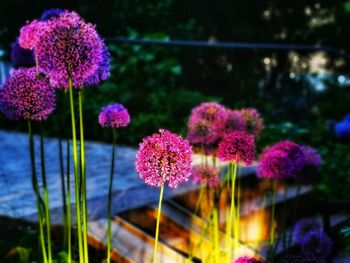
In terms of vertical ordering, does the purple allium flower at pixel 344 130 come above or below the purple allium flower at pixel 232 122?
below

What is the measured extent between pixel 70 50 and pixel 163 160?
1.46 feet

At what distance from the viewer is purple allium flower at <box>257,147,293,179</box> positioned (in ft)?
7.12

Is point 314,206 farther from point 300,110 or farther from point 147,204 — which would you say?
point 300,110

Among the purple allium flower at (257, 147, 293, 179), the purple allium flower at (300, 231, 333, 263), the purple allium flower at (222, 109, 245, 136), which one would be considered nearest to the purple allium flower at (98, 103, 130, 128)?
the purple allium flower at (222, 109, 245, 136)

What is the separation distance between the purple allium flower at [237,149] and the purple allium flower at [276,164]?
0.33 meters

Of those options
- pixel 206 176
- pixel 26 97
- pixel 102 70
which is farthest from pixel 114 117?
pixel 206 176

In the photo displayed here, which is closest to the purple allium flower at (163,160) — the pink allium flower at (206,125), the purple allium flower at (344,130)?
the pink allium flower at (206,125)

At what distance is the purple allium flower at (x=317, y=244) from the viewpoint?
92.5 inches

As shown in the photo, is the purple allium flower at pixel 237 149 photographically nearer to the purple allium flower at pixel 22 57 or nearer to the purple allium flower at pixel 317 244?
the purple allium flower at pixel 317 244

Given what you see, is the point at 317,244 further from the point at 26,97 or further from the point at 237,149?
the point at 26,97

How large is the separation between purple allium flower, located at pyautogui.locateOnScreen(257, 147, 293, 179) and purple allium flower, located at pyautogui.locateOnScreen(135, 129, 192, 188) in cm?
85

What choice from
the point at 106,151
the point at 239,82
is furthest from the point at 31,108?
the point at 239,82

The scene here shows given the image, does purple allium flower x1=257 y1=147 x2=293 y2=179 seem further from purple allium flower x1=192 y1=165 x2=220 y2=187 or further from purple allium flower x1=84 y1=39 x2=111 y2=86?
purple allium flower x1=84 y1=39 x2=111 y2=86

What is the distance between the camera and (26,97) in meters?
1.67
